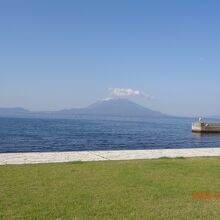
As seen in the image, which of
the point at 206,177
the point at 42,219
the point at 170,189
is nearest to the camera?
the point at 42,219

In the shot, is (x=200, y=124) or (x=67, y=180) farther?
(x=200, y=124)

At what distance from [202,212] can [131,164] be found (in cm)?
555

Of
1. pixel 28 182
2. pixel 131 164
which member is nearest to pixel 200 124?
pixel 131 164

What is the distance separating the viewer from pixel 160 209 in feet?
19.5

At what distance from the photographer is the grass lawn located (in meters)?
5.69

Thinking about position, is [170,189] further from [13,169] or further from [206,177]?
[13,169]

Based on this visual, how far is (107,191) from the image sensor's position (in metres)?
7.20
